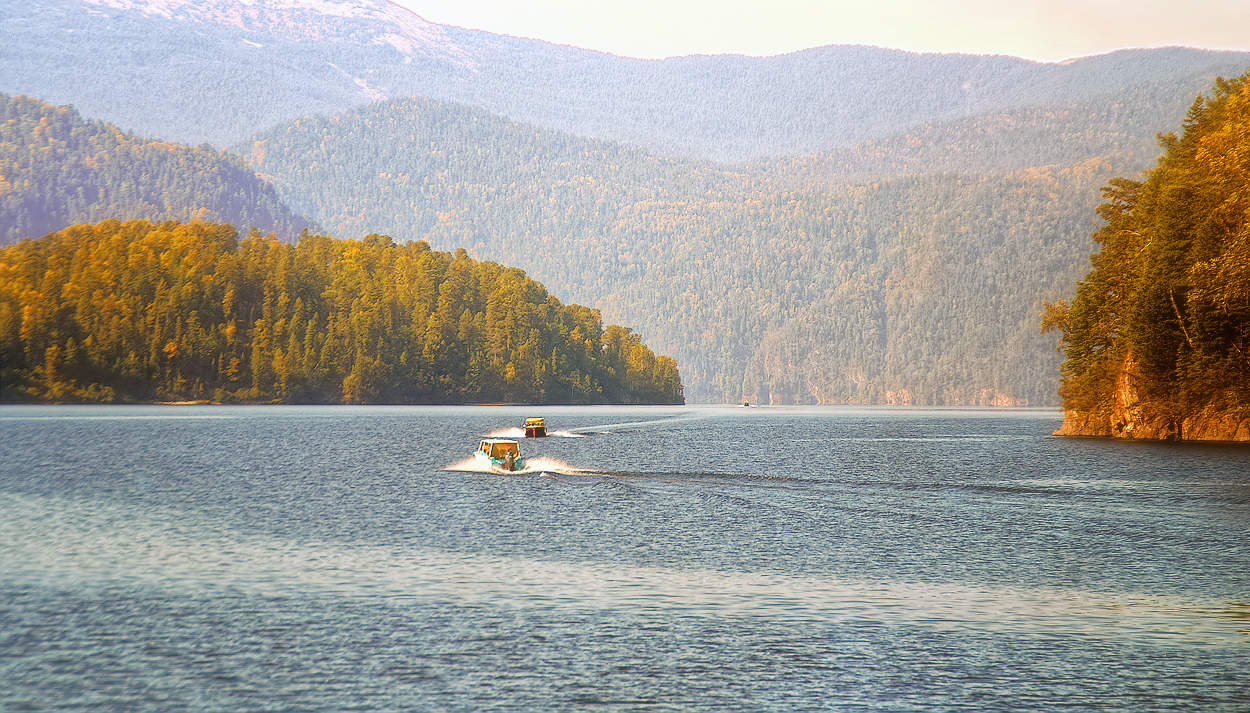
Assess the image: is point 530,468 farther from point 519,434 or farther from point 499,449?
point 519,434

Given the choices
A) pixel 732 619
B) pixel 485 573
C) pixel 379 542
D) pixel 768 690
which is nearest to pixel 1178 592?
pixel 732 619

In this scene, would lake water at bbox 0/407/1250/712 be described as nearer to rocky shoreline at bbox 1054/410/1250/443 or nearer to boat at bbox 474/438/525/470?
boat at bbox 474/438/525/470

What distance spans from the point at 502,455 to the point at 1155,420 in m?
72.9

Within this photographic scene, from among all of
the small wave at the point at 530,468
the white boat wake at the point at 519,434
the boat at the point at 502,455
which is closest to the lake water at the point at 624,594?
the small wave at the point at 530,468

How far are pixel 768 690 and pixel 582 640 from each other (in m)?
6.04

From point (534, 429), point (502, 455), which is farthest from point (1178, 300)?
point (534, 429)

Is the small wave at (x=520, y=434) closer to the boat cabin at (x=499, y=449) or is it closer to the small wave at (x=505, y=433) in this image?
the small wave at (x=505, y=433)

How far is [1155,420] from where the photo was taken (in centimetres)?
11881

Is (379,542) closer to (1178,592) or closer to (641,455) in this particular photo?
(1178,592)

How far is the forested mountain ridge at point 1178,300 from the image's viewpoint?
84.7 m

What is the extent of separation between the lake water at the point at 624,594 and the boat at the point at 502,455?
1032cm

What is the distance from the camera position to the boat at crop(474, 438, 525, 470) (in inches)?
3512

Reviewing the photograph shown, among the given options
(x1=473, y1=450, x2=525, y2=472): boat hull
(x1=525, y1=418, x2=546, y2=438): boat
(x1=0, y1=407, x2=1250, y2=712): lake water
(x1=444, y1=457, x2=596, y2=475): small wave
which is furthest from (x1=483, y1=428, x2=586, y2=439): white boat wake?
(x1=0, y1=407, x2=1250, y2=712): lake water

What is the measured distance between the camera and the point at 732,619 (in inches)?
1211
